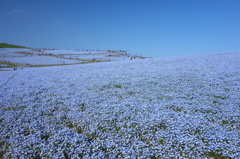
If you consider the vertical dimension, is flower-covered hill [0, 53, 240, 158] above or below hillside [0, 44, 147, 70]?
below

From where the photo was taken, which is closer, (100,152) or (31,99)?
(100,152)

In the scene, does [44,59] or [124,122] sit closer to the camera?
[124,122]

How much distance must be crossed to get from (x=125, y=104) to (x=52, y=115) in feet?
14.2

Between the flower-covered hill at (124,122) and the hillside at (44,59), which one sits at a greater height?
the hillside at (44,59)

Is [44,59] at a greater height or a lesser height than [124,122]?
greater

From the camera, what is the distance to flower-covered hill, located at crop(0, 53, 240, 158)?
6.15m

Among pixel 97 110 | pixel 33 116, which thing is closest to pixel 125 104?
pixel 97 110

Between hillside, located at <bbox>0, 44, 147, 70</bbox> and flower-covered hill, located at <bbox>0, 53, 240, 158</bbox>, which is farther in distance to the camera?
hillside, located at <bbox>0, 44, 147, 70</bbox>

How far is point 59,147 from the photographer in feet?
21.2

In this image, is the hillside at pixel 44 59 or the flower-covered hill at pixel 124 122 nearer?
the flower-covered hill at pixel 124 122

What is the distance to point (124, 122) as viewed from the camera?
8.00 m

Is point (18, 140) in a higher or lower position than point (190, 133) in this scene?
lower

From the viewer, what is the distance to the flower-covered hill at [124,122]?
615 cm

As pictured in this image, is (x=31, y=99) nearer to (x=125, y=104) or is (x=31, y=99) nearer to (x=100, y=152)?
(x=125, y=104)
